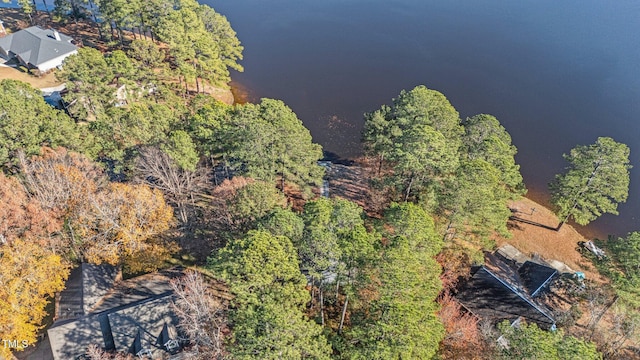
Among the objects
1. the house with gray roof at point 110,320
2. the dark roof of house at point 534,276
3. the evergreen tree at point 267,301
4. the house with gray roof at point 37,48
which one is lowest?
the house with gray roof at point 110,320

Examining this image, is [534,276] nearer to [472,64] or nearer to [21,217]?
[21,217]

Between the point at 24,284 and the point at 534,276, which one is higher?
the point at 24,284

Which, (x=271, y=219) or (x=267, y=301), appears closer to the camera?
(x=267, y=301)

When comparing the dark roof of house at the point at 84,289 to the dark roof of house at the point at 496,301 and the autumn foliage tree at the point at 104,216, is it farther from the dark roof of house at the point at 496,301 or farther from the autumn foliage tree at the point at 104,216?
the dark roof of house at the point at 496,301

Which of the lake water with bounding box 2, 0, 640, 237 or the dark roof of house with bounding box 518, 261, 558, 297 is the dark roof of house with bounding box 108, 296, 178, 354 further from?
the lake water with bounding box 2, 0, 640, 237

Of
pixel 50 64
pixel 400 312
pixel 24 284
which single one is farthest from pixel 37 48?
pixel 400 312

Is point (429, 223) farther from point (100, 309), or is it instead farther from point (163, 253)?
point (100, 309)

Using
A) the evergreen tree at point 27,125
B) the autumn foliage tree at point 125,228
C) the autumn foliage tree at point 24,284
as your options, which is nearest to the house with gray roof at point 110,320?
the autumn foliage tree at point 24,284
